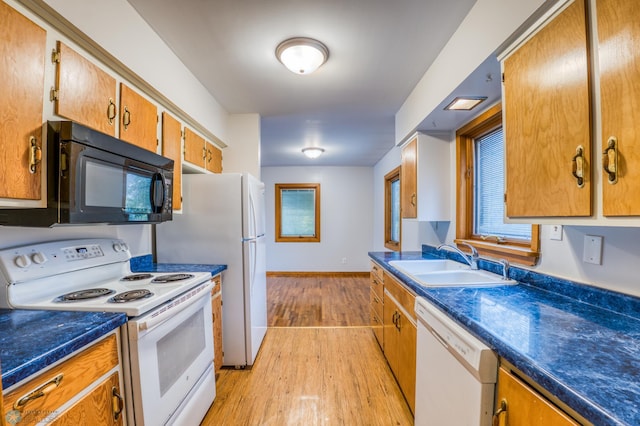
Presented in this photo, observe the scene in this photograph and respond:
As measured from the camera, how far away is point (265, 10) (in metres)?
1.52

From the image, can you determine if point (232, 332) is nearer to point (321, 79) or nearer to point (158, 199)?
point (158, 199)

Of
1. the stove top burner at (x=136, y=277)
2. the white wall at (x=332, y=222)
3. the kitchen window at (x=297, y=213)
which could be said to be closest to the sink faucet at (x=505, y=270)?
the stove top burner at (x=136, y=277)

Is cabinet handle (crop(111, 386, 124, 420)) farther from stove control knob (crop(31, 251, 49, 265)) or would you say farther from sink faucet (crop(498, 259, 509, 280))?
sink faucet (crop(498, 259, 509, 280))

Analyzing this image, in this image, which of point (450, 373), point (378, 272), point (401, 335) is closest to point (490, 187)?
point (378, 272)

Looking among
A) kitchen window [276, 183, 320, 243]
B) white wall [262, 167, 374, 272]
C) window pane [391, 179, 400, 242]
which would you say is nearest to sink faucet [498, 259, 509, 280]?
window pane [391, 179, 400, 242]

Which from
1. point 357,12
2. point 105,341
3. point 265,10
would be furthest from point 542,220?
point 105,341

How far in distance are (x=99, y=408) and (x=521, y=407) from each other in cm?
141

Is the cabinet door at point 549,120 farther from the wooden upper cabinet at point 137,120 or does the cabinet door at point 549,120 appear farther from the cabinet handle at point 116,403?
the wooden upper cabinet at point 137,120

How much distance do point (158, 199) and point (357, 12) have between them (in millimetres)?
1556

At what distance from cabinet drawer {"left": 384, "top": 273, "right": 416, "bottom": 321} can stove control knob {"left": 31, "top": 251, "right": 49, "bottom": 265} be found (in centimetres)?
188

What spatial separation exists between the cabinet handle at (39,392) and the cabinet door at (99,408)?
0.10 meters

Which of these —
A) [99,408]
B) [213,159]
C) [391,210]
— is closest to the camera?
[99,408]

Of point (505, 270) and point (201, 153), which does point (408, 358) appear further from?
point (201, 153)

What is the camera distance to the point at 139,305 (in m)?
1.23
